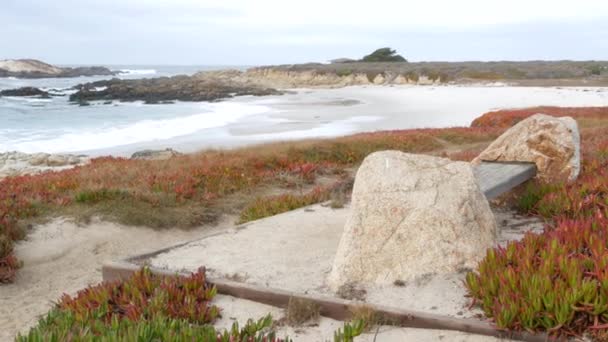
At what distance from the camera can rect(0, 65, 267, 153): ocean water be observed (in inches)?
1174

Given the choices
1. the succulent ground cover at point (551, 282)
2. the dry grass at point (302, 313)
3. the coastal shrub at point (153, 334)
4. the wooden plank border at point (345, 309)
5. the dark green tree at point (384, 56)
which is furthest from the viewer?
the dark green tree at point (384, 56)

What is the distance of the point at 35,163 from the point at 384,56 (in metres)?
90.3

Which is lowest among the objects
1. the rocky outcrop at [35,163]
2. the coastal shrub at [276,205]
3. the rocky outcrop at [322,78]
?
the rocky outcrop at [35,163]

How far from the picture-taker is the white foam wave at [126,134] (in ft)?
94.2

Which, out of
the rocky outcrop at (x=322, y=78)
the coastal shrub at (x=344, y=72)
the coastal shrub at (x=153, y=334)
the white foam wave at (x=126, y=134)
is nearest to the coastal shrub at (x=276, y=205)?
the coastal shrub at (x=153, y=334)

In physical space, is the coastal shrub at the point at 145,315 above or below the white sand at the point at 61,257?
above

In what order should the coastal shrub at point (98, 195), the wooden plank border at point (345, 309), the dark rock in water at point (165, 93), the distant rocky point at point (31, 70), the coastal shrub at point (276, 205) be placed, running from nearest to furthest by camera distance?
the wooden plank border at point (345, 309)
the coastal shrub at point (276, 205)
the coastal shrub at point (98, 195)
the dark rock in water at point (165, 93)
the distant rocky point at point (31, 70)

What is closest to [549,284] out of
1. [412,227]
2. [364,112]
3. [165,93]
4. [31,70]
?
[412,227]

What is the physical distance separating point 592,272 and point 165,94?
61.7 m

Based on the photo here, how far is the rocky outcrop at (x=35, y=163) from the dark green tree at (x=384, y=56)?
8743 cm

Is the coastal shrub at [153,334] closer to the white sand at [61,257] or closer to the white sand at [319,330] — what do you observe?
the white sand at [319,330]

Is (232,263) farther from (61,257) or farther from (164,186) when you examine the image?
(164,186)

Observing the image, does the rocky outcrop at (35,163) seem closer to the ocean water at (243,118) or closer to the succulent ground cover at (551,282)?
the ocean water at (243,118)

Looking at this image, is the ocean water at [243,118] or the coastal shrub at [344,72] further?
the coastal shrub at [344,72]
